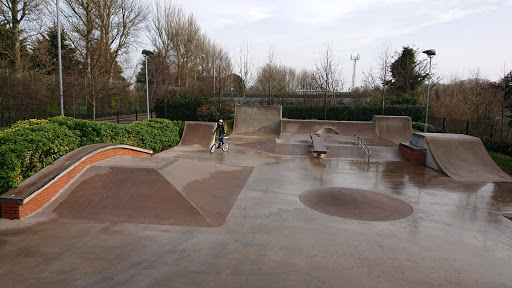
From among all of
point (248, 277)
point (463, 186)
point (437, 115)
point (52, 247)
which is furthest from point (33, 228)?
point (437, 115)

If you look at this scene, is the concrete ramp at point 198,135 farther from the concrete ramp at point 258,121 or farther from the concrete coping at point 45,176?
the concrete coping at point 45,176

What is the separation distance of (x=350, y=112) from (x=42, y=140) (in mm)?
24118

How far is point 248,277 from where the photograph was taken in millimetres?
4125

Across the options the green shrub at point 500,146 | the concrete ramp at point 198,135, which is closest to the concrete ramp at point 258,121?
the concrete ramp at point 198,135

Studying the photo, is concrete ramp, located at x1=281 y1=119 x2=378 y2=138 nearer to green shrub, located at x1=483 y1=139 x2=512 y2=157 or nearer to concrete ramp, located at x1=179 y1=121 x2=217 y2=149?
concrete ramp, located at x1=179 y1=121 x2=217 y2=149

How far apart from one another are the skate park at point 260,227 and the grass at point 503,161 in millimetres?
1651

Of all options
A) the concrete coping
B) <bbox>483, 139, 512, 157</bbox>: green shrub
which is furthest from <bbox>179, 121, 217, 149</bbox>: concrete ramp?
<bbox>483, 139, 512, 157</bbox>: green shrub

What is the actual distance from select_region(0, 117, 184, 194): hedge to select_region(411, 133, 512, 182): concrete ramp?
1236 centimetres

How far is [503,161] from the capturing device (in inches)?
499

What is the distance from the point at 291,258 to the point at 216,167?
19.5ft

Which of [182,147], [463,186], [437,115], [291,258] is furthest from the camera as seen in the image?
[437,115]

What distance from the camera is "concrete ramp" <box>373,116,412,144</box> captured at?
20.6 m

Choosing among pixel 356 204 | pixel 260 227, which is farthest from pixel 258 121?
pixel 260 227

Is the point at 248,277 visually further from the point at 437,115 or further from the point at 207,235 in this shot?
the point at 437,115
